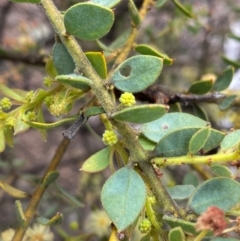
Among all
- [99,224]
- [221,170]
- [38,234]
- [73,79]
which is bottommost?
[99,224]

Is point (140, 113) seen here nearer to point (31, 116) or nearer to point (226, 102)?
point (31, 116)

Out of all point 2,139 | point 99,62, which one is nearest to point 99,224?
point 2,139

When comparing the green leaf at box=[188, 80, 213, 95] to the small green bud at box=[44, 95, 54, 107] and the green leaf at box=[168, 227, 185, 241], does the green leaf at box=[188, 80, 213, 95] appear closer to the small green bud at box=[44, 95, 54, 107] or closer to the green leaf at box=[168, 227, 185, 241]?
the small green bud at box=[44, 95, 54, 107]

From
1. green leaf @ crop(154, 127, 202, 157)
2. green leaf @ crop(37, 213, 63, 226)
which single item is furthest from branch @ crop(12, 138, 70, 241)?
green leaf @ crop(154, 127, 202, 157)

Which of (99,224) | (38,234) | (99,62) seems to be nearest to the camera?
(99,62)

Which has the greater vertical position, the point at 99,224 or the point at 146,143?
the point at 146,143

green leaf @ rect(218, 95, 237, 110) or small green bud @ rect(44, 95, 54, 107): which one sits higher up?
small green bud @ rect(44, 95, 54, 107)

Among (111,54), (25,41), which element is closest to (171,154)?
(111,54)
